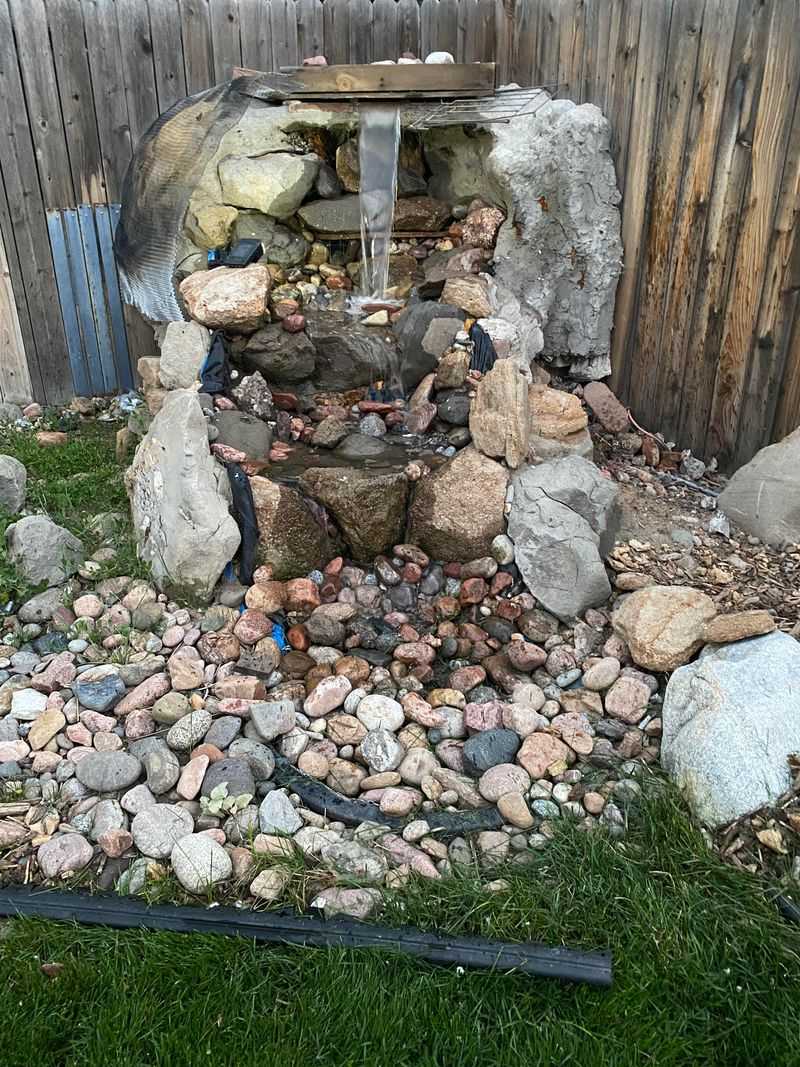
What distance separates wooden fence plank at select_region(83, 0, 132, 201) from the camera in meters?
5.34

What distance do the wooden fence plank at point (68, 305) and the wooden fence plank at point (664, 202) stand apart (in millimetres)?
3689

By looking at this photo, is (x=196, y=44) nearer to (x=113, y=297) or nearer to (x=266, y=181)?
(x=266, y=181)

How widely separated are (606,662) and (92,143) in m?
4.67

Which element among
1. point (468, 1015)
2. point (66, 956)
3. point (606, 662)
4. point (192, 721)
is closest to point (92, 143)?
point (192, 721)

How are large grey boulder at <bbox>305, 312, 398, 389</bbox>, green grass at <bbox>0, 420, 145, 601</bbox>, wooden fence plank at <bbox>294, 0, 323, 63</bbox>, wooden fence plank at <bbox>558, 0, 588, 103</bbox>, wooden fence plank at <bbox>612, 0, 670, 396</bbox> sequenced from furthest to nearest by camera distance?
wooden fence plank at <bbox>294, 0, 323, 63</bbox>
wooden fence plank at <bbox>558, 0, 588, 103</bbox>
large grey boulder at <bbox>305, 312, 398, 389</bbox>
wooden fence plank at <bbox>612, 0, 670, 396</bbox>
green grass at <bbox>0, 420, 145, 601</bbox>

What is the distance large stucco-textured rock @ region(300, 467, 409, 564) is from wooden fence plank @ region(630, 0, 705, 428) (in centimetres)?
172

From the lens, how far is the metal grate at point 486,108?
16.4 feet

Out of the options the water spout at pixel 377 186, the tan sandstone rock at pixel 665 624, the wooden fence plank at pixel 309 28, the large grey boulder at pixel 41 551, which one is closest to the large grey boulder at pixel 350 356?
the water spout at pixel 377 186

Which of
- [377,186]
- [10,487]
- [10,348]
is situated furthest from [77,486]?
[377,186]

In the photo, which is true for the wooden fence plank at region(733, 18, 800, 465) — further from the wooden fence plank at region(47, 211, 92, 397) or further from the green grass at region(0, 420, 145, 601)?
the wooden fence plank at region(47, 211, 92, 397)

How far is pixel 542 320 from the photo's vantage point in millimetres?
4941

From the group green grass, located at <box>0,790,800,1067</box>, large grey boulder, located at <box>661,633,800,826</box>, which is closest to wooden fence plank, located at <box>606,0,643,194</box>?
large grey boulder, located at <box>661,633,800,826</box>

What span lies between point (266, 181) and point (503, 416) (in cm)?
233

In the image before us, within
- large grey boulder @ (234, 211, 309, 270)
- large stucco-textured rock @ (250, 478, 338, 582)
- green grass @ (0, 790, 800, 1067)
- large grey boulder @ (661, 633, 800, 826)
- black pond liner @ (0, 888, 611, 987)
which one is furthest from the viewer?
large grey boulder @ (234, 211, 309, 270)
